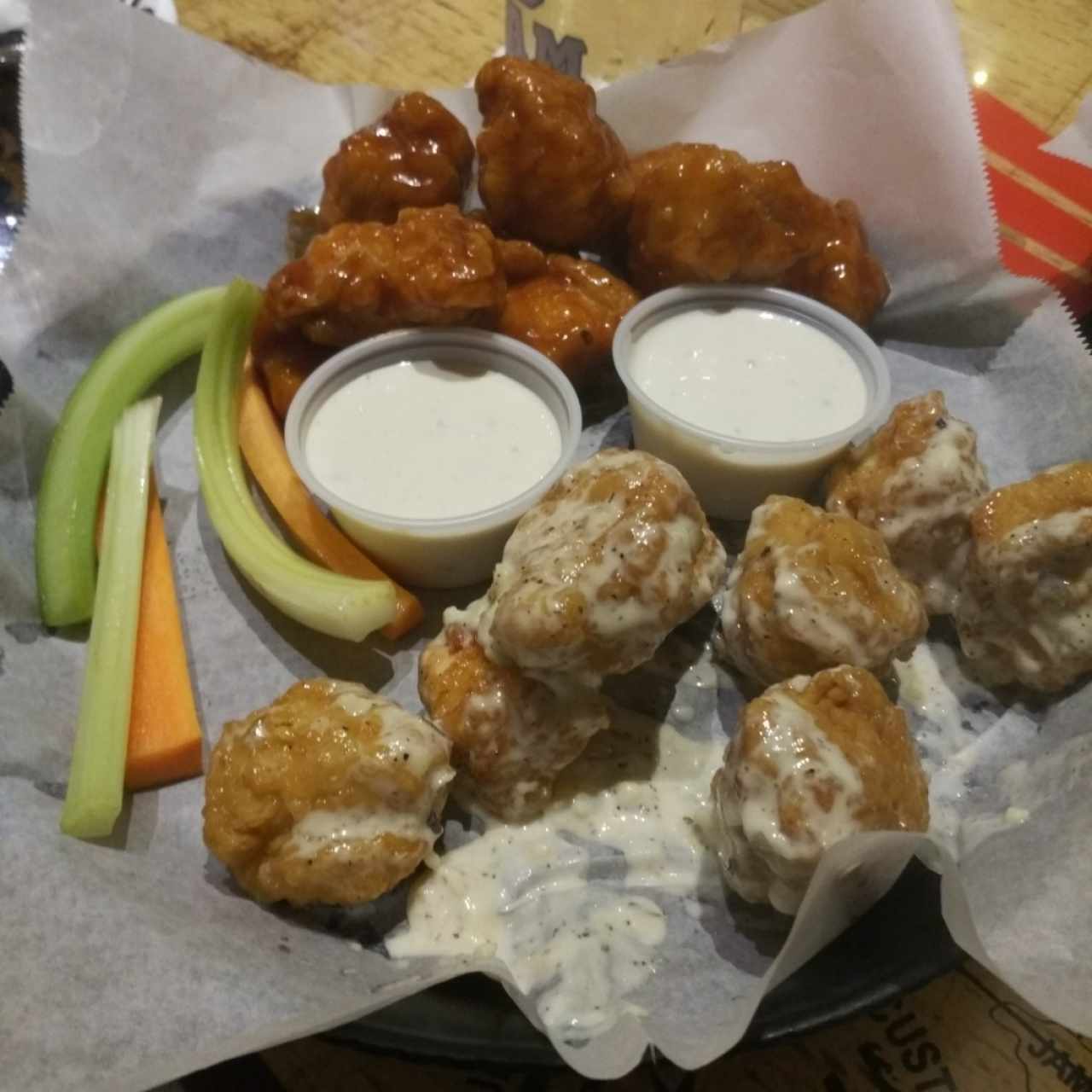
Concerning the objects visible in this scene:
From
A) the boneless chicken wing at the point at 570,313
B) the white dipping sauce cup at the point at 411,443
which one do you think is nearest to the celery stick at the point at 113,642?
the white dipping sauce cup at the point at 411,443

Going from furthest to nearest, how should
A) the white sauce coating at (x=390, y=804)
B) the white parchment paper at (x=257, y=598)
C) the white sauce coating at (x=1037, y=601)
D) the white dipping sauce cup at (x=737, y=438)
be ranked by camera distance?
the white dipping sauce cup at (x=737, y=438)
the white sauce coating at (x=1037, y=601)
the white sauce coating at (x=390, y=804)
the white parchment paper at (x=257, y=598)

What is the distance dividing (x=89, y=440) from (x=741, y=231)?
1.44 m

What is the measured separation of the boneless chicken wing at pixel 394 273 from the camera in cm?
223

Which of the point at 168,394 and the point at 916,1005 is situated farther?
the point at 168,394

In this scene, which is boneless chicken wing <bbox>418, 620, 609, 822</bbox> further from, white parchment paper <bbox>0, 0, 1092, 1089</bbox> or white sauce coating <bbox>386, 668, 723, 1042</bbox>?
white parchment paper <bbox>0, 0, 1092, 1089</bbox>

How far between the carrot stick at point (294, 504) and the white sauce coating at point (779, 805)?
2.49 ft

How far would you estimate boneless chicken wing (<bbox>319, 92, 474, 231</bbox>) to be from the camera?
237cm

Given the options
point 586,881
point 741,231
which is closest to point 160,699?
point 586,881

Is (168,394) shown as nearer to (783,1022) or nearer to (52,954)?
(52,954)

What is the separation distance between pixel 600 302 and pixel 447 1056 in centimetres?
159

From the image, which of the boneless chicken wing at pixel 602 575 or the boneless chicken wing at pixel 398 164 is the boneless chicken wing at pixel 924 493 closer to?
the boneless chicken wing at pixel 602 575

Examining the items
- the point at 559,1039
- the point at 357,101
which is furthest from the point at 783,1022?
the point at 357,101

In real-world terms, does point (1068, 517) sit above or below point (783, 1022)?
above

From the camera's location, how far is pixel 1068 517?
1.81 metres
